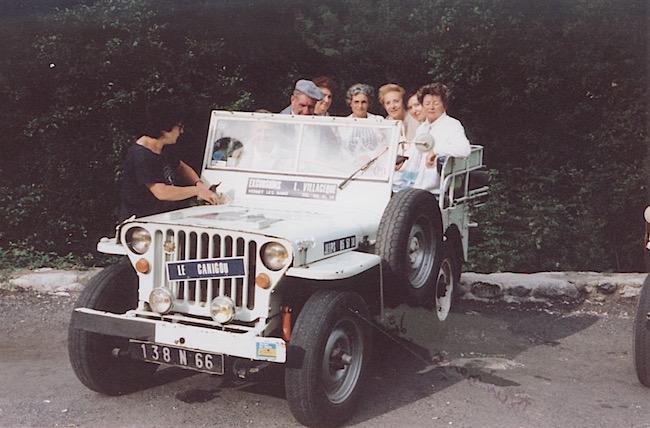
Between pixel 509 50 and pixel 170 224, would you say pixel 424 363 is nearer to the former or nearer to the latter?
pixel 170 224

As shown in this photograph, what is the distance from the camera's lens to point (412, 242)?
5828 millimetres

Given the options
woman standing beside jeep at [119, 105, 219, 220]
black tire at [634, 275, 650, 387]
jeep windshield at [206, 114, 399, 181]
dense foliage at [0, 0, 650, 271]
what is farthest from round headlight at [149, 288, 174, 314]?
dense foliage at [0, 0, 650, 271]

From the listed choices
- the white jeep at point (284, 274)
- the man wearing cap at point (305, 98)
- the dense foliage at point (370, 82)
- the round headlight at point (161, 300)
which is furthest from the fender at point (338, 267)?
the dense foliage at point (370, 82)

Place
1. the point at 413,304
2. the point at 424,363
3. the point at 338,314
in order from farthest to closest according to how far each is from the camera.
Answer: the point at 424,363 → the point at 413,304 → the point at 338,314

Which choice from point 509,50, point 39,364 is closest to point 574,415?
point 39,364

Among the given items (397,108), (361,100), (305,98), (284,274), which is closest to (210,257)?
(284,274)

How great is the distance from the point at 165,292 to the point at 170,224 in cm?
40

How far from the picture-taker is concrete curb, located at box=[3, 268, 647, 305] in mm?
7895

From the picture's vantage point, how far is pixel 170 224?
506cm

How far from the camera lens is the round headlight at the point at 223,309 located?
4.84 metres

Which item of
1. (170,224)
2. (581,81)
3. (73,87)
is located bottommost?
(170,224)

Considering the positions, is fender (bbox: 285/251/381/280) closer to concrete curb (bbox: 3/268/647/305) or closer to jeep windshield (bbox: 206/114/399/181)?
jeep windshield (bbox: 206/114/399/181)

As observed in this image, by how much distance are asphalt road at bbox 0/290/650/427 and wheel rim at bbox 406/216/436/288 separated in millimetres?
678

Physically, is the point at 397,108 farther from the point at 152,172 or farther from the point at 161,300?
the point at 161,300
